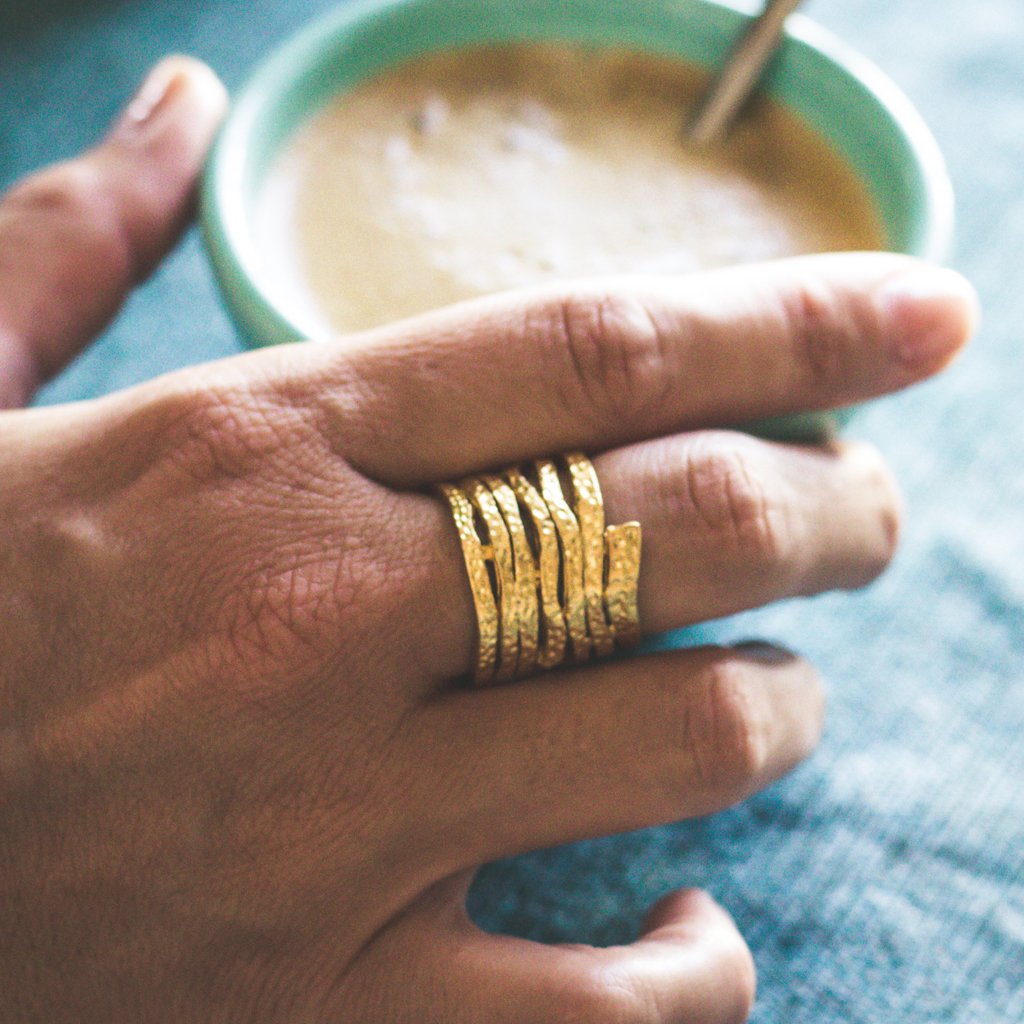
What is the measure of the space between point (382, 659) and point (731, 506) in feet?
0.57

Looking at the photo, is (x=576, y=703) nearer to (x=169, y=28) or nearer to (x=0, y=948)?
(x=0, y=948)

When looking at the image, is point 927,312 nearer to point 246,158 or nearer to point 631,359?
point 631,359

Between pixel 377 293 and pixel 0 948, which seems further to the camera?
pixel 377 293

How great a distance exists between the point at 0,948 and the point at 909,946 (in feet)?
1.45

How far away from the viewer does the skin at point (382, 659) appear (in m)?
0.47

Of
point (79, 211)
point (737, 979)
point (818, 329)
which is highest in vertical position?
point (818, 329)

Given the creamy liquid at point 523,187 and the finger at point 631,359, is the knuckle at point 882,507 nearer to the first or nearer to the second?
the finger at point 631,359

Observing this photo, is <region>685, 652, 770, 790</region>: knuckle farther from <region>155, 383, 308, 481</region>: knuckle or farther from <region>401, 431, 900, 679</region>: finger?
<region>155, 383, 308, 481</region>: knuckle

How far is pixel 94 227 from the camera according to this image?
2.20ft

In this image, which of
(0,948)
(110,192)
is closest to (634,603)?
(0,948)

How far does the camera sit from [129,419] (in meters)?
0.52

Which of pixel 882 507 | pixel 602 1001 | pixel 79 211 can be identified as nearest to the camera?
pixel 602 1001

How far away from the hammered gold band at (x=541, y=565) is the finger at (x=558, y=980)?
0.12 m

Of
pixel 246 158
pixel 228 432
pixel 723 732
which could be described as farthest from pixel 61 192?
pixel 723 732
